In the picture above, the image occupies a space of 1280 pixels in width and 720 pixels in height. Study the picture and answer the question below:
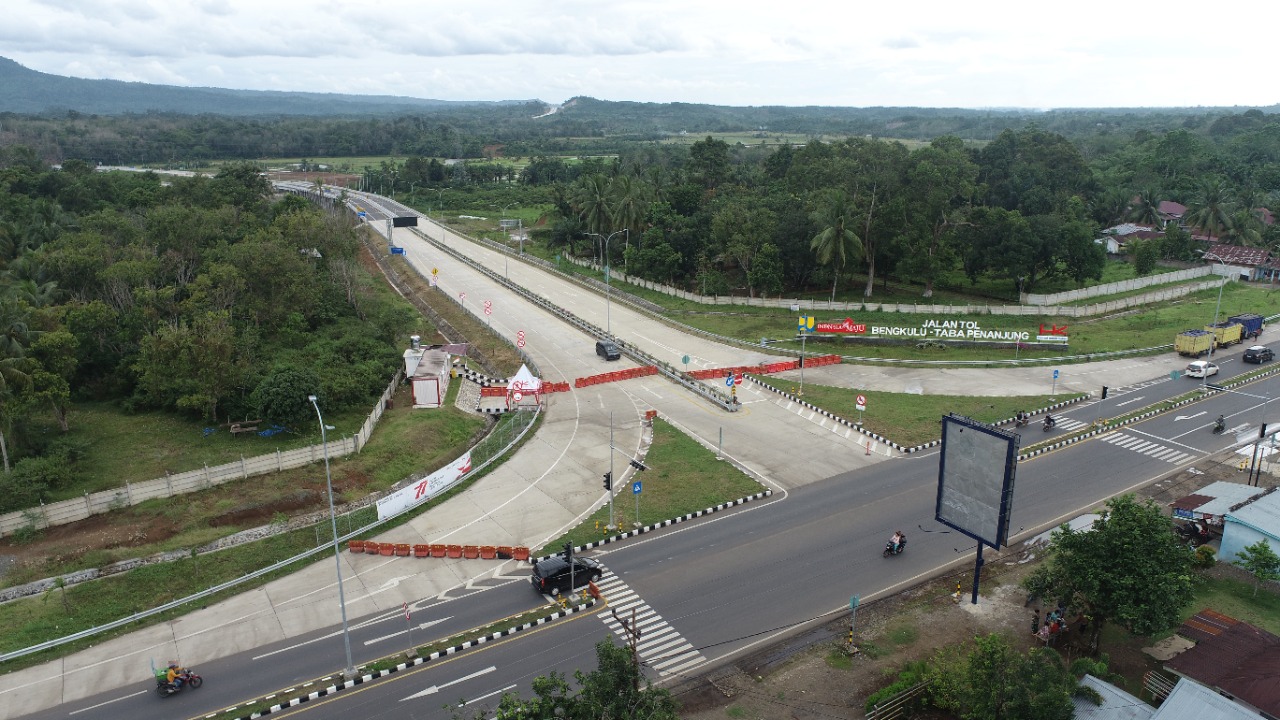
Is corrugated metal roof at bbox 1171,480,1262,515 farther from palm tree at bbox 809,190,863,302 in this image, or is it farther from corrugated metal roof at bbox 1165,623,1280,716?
palm tree at bbox 809,190,863,302

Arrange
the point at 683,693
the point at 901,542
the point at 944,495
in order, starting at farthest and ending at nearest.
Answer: the point at 901,542 < the point at 944,495 < the point at 683,693

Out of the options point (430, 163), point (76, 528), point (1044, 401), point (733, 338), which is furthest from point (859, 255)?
point (430, 163)

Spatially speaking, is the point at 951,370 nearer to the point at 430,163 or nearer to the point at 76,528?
the point at 76,528

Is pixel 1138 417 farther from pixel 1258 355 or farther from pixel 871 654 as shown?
pixel 871 654

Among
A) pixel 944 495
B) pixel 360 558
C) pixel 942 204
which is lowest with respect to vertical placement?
pixel 360 558

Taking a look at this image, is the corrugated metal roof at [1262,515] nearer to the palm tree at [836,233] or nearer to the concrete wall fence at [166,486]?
the concrete wall fence at [166,486]

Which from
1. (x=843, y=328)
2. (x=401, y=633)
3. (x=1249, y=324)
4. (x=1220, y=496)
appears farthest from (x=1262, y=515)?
(x=1249, y=324)
